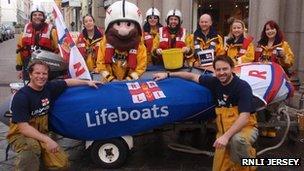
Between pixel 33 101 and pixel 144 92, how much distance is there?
1.15m

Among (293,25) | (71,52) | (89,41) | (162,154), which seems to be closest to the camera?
(71,52)

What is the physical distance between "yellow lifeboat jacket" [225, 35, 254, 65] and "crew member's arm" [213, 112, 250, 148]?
1.86m

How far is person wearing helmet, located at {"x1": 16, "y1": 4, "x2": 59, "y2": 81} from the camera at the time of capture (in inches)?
270

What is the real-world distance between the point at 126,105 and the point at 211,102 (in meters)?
0.88

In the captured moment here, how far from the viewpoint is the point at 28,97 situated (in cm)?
447

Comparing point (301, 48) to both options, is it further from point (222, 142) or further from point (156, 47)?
point (222, 142)

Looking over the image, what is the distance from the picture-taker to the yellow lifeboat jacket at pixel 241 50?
247 inches

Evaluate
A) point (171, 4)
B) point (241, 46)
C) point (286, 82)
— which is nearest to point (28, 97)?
point (286, 82)

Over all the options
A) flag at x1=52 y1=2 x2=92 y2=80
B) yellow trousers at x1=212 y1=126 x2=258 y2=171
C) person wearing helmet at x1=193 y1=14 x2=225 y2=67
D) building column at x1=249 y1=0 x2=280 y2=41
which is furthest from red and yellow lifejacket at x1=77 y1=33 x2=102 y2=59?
building column at x1=249 y1=0 x2=280 y2=41

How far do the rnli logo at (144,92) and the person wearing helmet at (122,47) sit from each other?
0.40 meters

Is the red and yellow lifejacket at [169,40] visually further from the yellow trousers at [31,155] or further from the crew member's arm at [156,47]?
the yellow trousers at [31,155]

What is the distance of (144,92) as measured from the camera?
5.00 meters

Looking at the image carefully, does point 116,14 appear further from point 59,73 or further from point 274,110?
point 274,110

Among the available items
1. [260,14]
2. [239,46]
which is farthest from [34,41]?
[260,14]
